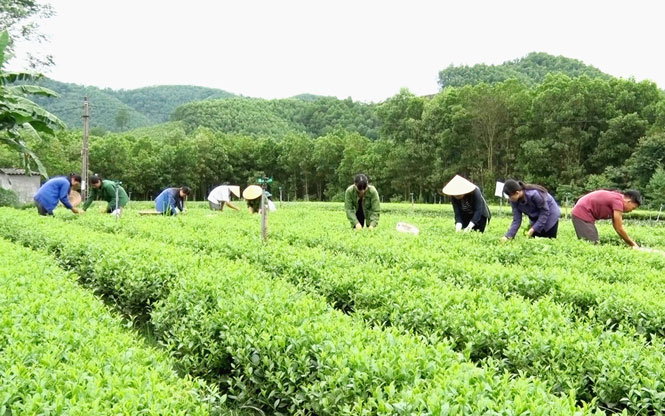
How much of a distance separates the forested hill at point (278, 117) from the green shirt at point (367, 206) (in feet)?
182

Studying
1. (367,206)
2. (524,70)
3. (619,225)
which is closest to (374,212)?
(367,206)

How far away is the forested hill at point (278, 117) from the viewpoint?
6612 cm

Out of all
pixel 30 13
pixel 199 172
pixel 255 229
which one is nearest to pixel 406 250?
pixel 255 229

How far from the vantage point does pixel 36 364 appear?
2.61 m

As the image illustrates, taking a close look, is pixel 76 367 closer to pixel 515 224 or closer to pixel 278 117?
pixel 515 224

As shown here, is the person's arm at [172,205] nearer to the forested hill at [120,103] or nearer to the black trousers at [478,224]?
the black trousers at [478,224]

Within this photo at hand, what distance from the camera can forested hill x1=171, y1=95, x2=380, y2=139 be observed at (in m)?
66.1

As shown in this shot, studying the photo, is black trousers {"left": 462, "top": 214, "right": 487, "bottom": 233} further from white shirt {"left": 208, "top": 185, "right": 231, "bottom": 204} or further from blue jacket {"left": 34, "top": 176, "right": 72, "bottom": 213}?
white shirt {"left": 208, "top": 185, "right": 231, "bottom": 204}

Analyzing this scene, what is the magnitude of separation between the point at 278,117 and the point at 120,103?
80.6 feet

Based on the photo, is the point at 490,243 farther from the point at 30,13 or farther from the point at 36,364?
the point at 30,13

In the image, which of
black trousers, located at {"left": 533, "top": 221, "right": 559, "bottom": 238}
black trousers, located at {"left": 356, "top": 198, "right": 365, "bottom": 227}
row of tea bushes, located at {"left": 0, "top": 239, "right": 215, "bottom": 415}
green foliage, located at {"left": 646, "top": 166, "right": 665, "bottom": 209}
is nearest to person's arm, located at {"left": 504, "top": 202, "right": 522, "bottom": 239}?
black trousers, located at {"left": 533, "top": 221, "right": 559, "bottom": 238}

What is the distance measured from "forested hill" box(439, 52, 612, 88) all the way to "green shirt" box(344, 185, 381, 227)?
4624 centimetres

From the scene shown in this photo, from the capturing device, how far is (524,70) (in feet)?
187

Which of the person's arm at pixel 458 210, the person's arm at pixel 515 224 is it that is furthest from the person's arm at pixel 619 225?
the person's arm at pixel 458 210
